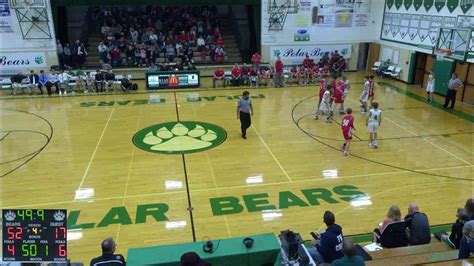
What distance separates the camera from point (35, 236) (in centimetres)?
528

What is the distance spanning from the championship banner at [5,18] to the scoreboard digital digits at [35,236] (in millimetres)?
20855

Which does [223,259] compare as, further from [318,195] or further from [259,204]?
[318,195]

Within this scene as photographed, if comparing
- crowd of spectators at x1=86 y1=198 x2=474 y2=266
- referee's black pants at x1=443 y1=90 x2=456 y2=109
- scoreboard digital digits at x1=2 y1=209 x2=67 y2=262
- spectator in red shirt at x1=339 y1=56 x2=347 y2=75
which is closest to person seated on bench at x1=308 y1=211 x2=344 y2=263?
crowd of spectators at x1=86 y1=198 x2=474 y2=266

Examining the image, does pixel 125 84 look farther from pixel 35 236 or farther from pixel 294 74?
pixel 35 236

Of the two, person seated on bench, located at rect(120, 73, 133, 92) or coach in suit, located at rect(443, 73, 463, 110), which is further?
person seated on bench, located at rect(120, 73, 133, 92)

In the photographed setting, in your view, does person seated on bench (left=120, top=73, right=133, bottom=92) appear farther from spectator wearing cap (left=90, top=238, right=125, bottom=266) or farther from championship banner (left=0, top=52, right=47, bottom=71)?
spectator wearing cap (left=90, top=238, right=125, bottom=266)

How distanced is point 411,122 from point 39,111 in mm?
15253

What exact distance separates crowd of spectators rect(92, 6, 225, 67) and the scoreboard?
8.21 feet

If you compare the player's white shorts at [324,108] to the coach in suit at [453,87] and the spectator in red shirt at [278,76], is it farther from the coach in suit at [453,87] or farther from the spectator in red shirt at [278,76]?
the spectator in red shirt at [278,76]

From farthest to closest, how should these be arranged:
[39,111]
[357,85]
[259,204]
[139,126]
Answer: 1. [357,85]
2. [39,111]
3. [139,126]
4. [259,204]

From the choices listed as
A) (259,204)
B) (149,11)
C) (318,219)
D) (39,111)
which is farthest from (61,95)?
(318,219)

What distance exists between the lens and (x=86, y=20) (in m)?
27.3

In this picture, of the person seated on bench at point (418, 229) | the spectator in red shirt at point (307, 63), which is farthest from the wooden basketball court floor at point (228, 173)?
the spectator in red shirt at point (307, 63)

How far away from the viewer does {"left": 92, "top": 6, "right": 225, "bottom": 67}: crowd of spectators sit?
24.2m
